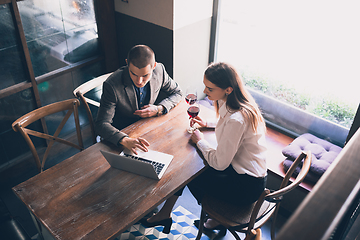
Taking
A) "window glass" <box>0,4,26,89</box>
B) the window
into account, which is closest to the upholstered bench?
the window

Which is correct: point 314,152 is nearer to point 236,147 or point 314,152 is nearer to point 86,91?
point 236,147

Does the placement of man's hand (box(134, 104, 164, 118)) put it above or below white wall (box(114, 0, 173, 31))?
below

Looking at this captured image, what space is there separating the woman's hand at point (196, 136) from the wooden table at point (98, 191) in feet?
0.14

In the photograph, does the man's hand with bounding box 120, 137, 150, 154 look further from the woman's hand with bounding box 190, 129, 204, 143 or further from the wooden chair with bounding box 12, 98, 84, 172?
the wooden chair with bounding box 12, 98, 84, 172

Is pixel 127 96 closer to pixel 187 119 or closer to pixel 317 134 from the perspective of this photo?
pixel 187 119

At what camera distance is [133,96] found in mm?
2289

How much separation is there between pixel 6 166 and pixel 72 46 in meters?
1.32

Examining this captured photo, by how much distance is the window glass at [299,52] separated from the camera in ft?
7.89

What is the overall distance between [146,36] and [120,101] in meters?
1.15

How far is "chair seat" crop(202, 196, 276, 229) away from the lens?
6.12 ft

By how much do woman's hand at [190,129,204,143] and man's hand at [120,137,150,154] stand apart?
0.30 m

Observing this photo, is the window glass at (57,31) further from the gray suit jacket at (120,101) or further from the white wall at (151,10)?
the gray suit jacket at (120,101)

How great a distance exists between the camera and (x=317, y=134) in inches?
110

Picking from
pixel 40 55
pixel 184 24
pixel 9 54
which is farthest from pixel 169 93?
pixel 9 54
